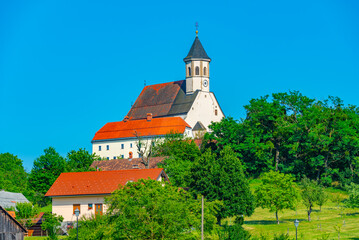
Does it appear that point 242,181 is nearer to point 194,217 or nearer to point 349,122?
point 194,217

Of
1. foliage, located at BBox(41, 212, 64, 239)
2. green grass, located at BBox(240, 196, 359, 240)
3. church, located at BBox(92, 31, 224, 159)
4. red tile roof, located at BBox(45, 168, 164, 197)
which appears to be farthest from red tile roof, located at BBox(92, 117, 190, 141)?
foliage, located at BBox(41, 212, 64, 239)

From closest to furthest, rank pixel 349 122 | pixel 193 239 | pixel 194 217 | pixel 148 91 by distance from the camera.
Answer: pixel 193 239
pixel 194 217
pixel 349 122
pixel 148 91

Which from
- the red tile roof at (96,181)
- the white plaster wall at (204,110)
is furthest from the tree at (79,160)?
the white plaster wall at (204,110)

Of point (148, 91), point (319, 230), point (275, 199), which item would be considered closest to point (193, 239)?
point (319, 230)

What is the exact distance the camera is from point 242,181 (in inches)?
2138

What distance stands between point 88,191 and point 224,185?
12.6 meters

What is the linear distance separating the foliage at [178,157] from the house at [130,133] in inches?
335

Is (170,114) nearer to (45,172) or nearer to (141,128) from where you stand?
(141,128)

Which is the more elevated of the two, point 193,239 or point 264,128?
point 264,128

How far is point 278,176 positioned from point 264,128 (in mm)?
24611

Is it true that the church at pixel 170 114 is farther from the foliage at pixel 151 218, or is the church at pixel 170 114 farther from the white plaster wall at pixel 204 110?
the foliage at pixel 151 218

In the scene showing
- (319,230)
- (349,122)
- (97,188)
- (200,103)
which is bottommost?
(319,230)

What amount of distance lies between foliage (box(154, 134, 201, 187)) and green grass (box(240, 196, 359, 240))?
299 inches

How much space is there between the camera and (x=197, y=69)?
119 meters
